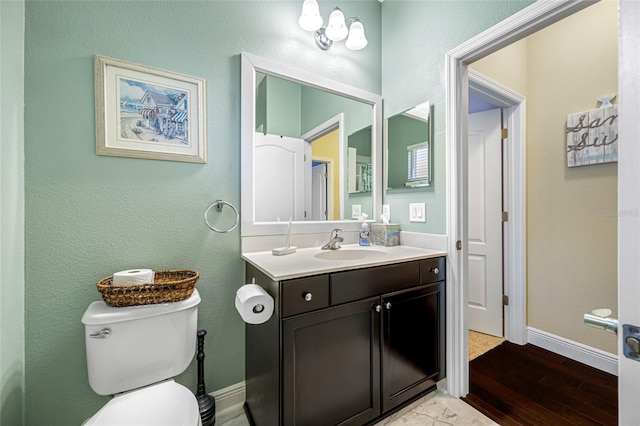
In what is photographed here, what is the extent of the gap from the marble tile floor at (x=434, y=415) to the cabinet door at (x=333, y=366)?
0.72 feet

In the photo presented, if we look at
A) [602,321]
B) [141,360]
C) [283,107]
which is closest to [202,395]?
[141,360]

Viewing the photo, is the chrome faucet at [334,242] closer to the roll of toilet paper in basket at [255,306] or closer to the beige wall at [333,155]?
the beige wall at [333,155]

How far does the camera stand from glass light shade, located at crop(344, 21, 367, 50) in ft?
5.95

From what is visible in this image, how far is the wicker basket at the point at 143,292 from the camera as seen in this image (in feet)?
3.48

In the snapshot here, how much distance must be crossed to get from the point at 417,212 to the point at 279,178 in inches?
37.7

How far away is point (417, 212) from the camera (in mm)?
1813

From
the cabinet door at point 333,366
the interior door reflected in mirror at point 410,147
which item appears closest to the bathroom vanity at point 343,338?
the cabinet door at point 333,366

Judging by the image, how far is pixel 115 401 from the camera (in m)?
0.98

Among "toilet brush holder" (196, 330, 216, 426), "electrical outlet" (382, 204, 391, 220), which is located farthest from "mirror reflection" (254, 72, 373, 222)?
"toilet brush holder" (196, 330, 216, 426)

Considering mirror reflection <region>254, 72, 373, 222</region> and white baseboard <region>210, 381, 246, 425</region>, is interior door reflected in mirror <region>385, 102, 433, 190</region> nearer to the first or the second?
mirror reflection <region>254, 72, 373, 222</region>

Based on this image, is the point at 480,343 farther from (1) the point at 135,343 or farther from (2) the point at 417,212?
(1) the point at 135,343

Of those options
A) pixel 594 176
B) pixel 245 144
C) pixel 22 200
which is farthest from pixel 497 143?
pixel 22 200

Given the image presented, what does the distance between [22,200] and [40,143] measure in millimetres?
246

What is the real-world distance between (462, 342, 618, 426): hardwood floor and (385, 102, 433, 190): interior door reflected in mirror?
1.34 m
